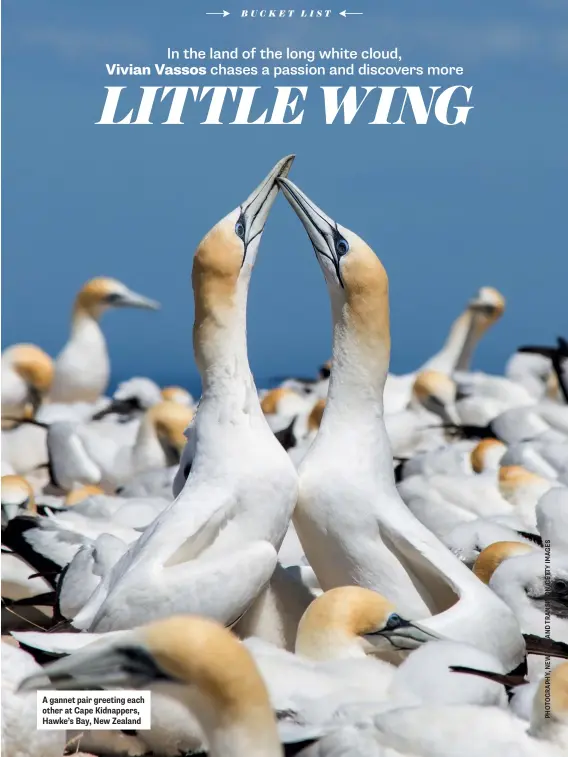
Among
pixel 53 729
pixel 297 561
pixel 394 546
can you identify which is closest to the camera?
pixel 53 729

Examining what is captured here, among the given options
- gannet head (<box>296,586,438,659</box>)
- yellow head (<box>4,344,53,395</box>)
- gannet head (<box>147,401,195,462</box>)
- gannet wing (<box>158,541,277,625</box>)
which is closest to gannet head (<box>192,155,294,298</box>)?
gannet wing (<box>158,541,277,625</box>)

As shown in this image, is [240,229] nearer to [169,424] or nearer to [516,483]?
[516,483]

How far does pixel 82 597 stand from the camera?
19.0ft

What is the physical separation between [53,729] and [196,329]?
1.42 metres

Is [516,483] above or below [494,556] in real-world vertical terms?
above

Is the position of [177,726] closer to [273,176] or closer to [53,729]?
[53,729]

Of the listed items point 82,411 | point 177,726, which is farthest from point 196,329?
point 82,411

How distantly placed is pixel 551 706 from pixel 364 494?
1265 millimetres

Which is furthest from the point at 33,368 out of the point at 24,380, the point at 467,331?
the point at 467,331

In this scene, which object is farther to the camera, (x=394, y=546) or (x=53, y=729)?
(x=394, y=546)

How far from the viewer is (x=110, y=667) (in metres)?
3.41

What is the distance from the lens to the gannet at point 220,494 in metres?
4.66

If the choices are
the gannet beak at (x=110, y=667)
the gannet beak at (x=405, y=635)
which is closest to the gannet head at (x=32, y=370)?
the gannet beak at (x=405, y=635)

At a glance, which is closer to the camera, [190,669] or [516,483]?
[190,669]
